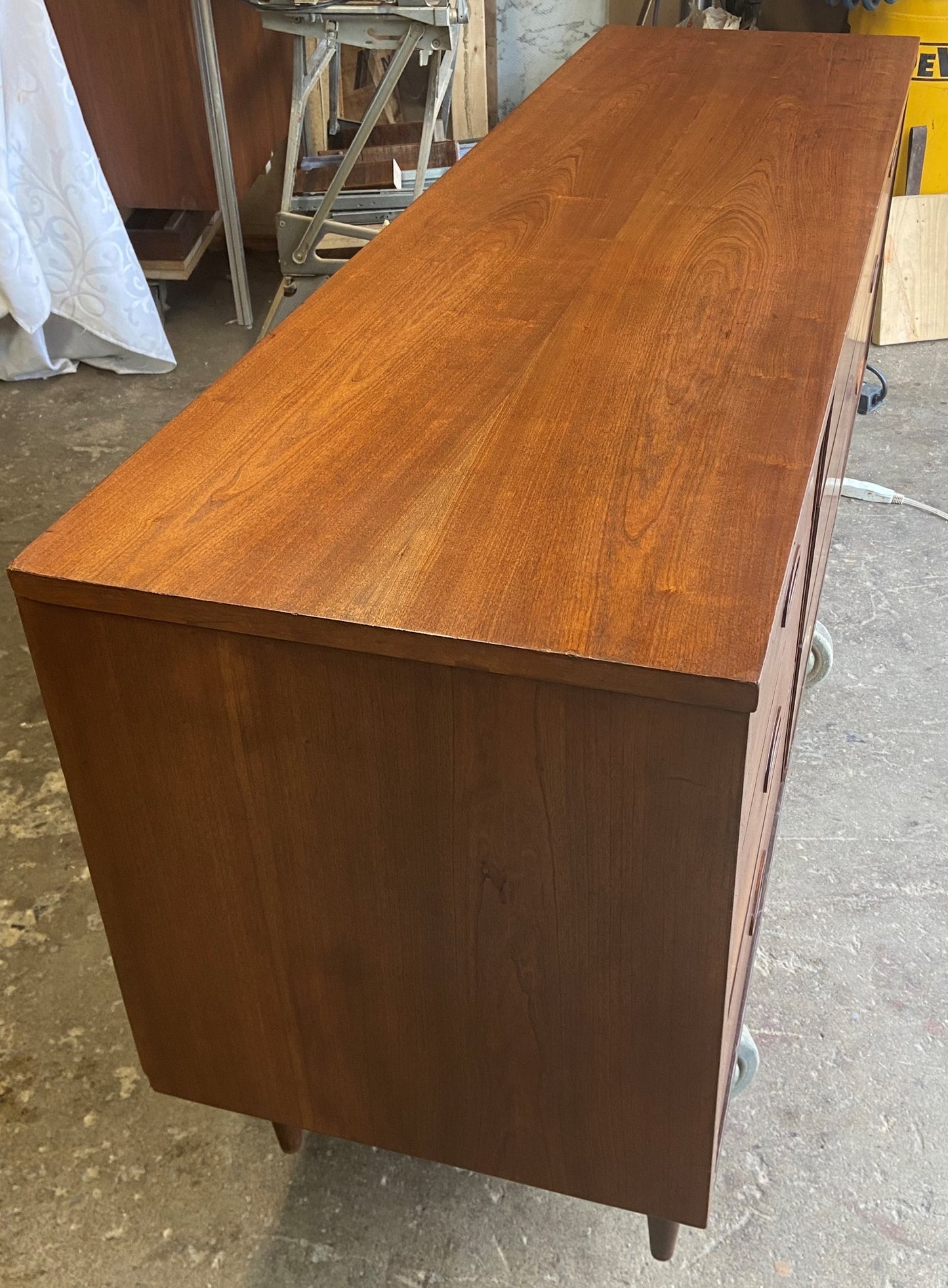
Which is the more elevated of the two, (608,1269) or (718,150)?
(718,150)

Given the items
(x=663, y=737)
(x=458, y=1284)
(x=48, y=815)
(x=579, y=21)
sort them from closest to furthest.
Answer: (x=663, y=737) → (x=458, y=1284) → (x=48, y=815) → (x=579, y=21)

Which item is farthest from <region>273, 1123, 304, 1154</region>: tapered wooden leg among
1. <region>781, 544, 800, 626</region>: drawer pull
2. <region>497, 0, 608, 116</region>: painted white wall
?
<region>497, 0, 608, 116</region>: painted white wall

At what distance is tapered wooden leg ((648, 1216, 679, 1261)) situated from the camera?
0.94 m

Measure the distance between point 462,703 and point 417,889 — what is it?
164 mm

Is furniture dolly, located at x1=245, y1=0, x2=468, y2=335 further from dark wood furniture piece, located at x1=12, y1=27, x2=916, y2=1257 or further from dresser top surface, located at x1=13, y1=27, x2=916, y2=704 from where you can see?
dark wood furniture piece, located at x1=12, y1=27, x2=916, y2=1257

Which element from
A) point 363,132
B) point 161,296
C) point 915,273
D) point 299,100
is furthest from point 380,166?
point 915,273

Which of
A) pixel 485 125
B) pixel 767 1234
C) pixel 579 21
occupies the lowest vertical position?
pixel 767 1234

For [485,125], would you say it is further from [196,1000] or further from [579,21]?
[196,1000]

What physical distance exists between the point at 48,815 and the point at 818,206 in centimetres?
121

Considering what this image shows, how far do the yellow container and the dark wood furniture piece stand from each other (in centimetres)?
212

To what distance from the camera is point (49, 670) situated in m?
0.77

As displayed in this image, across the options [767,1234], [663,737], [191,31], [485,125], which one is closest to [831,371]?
[663,737]

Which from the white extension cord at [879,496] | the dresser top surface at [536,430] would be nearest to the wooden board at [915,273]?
the white extension cord at [879,496]

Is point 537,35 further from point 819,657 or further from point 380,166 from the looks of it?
point 819,657
